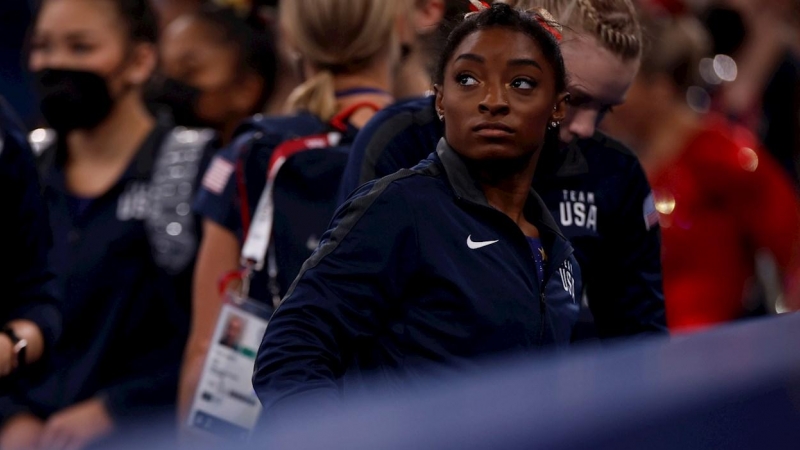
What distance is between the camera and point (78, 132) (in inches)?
161

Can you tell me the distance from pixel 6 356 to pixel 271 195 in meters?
0.66

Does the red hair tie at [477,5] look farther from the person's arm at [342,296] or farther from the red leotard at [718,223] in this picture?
the red leotard at [718,223]

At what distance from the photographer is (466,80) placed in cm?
195

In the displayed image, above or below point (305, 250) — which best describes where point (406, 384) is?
above

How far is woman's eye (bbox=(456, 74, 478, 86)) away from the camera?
6.37 feet

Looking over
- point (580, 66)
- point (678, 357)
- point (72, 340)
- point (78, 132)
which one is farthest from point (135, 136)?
point (678, 357)

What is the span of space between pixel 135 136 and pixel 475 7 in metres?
2.22

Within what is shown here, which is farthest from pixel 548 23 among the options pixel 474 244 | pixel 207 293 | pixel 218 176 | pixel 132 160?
pixel 132 160

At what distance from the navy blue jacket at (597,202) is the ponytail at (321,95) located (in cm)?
55

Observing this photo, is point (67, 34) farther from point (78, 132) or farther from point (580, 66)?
point (580, 66)

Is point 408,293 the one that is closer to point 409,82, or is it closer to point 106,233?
point 409,82

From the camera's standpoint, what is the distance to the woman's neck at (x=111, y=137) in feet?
13.3

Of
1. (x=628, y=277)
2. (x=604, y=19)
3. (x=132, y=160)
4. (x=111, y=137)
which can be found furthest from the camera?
(x=111, y=137)

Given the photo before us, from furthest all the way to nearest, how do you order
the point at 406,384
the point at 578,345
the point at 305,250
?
the point at 305,250
the point at 578,345
the point at 406,384
